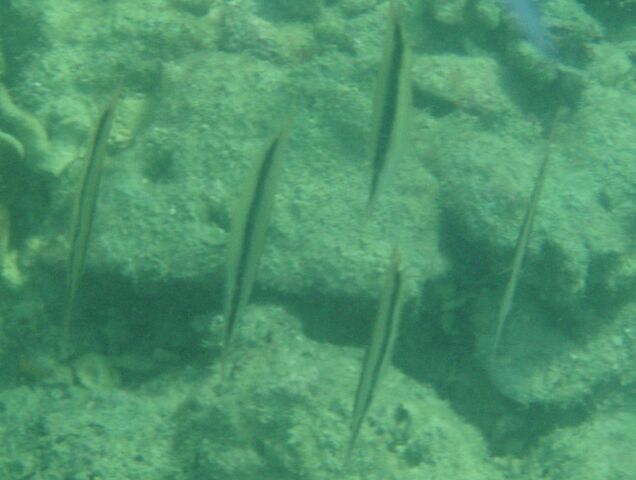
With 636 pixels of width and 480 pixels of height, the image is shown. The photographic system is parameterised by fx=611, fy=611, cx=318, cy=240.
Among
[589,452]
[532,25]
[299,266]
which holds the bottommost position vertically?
[589,452]

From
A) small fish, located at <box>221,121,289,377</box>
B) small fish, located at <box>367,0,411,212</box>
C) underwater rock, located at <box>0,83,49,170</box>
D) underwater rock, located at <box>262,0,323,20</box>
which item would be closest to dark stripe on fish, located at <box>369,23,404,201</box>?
small fish, located at <box>367,0,411,212</box>

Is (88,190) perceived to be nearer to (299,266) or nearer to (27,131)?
(299,266)

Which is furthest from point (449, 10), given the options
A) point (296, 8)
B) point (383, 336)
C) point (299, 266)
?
point (383, 336)

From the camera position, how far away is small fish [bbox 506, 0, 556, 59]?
4981 mm

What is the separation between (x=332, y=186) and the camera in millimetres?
4391

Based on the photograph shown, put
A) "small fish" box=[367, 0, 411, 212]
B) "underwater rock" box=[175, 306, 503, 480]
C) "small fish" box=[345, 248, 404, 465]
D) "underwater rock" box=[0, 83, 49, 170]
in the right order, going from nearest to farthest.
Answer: "small fish" box=[367, 0, 411, 212], "small fish" box=[345, 248, 404, 465], "underwater rock" box=[175, 306, 503, 480], "underwater rock" box=[0, 83, 49, 170]

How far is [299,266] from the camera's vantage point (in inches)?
162

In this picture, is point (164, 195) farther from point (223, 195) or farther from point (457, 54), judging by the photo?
point (457, 54)

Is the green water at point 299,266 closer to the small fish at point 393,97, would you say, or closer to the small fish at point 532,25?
the small fish at point 532,25

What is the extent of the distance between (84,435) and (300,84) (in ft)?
9.47

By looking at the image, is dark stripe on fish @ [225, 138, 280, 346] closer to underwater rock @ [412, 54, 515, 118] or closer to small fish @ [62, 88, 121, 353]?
small fish @ [62, 88, 121, 353]

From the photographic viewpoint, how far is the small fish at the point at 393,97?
2184mm

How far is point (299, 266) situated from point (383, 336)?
5.86 ft

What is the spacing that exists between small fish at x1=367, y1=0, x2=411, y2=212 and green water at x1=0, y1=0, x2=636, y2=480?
1808 millimetres
